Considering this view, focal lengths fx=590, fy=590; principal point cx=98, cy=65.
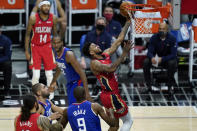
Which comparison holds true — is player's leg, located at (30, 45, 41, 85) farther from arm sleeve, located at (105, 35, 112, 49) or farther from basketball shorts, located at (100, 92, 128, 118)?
basketball shorts, located at (100, 92, 128, 118)

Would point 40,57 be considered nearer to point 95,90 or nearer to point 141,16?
point 95,90

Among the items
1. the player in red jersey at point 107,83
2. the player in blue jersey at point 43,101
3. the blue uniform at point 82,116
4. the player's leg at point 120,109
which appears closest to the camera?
the blue uniform at point 82,116

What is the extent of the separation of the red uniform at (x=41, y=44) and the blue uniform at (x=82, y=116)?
3947 mm

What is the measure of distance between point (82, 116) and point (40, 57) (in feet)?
13.4

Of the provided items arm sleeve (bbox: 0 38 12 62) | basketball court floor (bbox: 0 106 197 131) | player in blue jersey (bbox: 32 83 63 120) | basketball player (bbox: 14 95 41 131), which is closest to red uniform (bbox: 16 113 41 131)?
basketball player (bbox: 14 95 41 131)

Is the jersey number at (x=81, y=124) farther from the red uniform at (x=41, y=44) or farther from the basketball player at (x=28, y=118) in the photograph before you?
the red uniform at (x=41, y=44)

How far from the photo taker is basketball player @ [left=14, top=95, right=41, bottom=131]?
6.30 m

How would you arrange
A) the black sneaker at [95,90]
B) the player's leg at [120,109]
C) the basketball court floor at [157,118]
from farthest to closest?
the black sneaker at [95,90]
the basketball court floor at [157,118]
the player's leg at [120,109]

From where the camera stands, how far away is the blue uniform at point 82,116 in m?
6.62

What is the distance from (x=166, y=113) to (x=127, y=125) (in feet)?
6.79

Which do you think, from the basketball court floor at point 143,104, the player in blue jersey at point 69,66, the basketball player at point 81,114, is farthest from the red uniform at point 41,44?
the basketball player at point 81,114

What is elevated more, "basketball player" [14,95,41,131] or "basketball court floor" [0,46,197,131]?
"basketball player" [14,95,41,131]

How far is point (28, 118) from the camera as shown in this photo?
6320mm

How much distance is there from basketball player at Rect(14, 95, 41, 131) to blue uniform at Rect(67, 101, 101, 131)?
1.54 feet
